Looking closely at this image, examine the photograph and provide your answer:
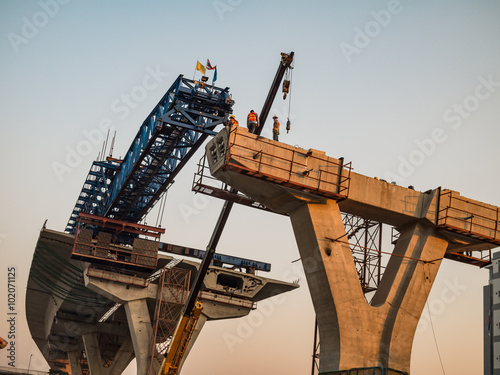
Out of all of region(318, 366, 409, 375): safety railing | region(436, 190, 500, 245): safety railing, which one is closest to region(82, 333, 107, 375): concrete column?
region(318, 366, 409, 375): safety railing

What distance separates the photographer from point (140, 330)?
48875mm

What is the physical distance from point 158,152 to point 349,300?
71.2 feet

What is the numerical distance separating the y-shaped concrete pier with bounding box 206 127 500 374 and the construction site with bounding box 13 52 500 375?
0.17 feet

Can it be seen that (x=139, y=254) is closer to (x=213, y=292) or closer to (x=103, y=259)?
(x=103, y=259)

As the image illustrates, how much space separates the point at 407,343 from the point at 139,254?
2880 centimetres

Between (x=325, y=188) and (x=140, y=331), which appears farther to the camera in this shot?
(x=140, y=331)

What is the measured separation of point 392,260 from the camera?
2661 centimetres

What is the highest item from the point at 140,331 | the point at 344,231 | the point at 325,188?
the point at 325,188

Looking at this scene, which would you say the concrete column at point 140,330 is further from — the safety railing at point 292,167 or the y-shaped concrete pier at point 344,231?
the safety railing at point 292,167

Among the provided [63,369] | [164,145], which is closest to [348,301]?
[164,145]

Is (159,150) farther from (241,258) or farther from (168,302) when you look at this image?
(241,258)

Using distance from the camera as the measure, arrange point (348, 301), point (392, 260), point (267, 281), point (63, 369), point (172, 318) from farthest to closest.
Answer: point (63, 369), point (267, 281), point (172, 318), point (392, 260), point (348, 301)

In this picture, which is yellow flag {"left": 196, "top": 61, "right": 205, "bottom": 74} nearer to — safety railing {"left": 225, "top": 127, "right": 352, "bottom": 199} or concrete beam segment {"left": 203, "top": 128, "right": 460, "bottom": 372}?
concrete beam segment {"left": 203, "top": 128, "right": 460, "bottom": 372}

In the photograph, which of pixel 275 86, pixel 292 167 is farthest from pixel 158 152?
pixel 292 167
